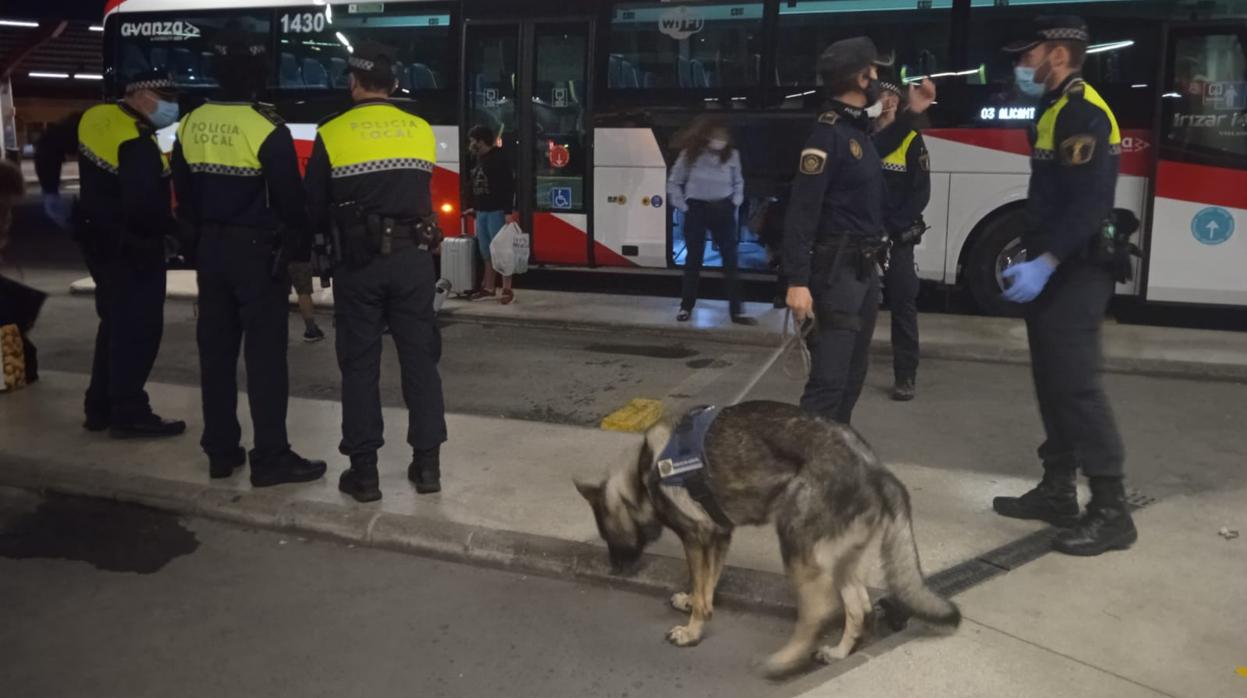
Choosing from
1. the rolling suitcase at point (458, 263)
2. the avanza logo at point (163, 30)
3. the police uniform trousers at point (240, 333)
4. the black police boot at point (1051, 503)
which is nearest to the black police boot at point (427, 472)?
the police uniform trousers at point (240, 333)

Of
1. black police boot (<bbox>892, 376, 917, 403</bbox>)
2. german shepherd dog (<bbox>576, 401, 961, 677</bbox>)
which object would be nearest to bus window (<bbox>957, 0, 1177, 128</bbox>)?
black police boot (<bbox>892, 376, 917, 403</bbox>)

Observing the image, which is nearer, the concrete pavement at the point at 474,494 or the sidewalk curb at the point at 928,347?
the concrete pavement at the point at 474,494

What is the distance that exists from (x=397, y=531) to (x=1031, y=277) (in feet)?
9.61

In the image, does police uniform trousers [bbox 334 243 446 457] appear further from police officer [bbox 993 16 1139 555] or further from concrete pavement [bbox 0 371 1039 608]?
police officer [bbox 993 16 1139 555]

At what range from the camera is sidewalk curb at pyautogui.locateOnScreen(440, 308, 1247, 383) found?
7.84 m

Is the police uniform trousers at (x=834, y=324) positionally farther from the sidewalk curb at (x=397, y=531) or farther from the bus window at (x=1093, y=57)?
the bus window at (x=1093, y=57)

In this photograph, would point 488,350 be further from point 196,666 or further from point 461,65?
point 196,666

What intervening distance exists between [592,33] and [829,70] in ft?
22.0

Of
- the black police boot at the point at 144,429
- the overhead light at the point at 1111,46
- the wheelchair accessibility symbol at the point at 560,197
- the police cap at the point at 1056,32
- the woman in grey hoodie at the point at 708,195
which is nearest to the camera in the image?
the police cap at the point at 1056,32

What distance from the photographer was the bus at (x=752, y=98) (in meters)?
8.99

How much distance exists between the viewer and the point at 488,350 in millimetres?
9086

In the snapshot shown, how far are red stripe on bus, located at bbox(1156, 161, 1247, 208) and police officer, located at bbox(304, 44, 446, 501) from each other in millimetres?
6726

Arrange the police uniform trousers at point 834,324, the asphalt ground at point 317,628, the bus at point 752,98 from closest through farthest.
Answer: the asphalt ground at point 317,628 < the police uniform trousers at point 834,324 < the bus at point 752,98

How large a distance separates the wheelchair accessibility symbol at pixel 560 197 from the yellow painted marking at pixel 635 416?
4.61 metres
